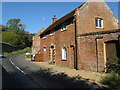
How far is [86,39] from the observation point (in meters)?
13.8

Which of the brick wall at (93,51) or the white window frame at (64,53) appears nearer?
the brick wall at (93,51)

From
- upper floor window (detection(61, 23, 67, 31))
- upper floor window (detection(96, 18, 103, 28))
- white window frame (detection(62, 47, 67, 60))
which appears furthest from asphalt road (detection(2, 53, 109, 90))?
upper floor window (detection(96, 18, 103, 28))

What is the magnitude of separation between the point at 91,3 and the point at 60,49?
7214mm

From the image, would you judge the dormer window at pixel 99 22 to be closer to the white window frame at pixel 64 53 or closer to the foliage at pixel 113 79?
the white window frame at pixel 64 53

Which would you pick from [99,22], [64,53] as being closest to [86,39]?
[64,53]

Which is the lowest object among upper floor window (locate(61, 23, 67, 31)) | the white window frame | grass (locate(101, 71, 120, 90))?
grass (locate(101, 71, 120, 90))

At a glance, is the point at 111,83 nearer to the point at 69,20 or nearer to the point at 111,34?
the point at 111,34

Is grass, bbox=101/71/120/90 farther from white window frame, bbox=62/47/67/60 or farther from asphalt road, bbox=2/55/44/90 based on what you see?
white window frame, bbox=62/47/67/60

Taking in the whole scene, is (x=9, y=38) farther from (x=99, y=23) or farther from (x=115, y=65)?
(x=115, y=65)

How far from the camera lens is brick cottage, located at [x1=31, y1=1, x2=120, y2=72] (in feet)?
40.3

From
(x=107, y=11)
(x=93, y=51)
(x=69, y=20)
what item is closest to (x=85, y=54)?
(x=93, y=51)

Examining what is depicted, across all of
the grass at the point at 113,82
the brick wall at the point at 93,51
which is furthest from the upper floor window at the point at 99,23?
the grass at the point at 113,82

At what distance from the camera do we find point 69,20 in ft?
55.9

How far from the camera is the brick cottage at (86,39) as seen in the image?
1227 centimetres
